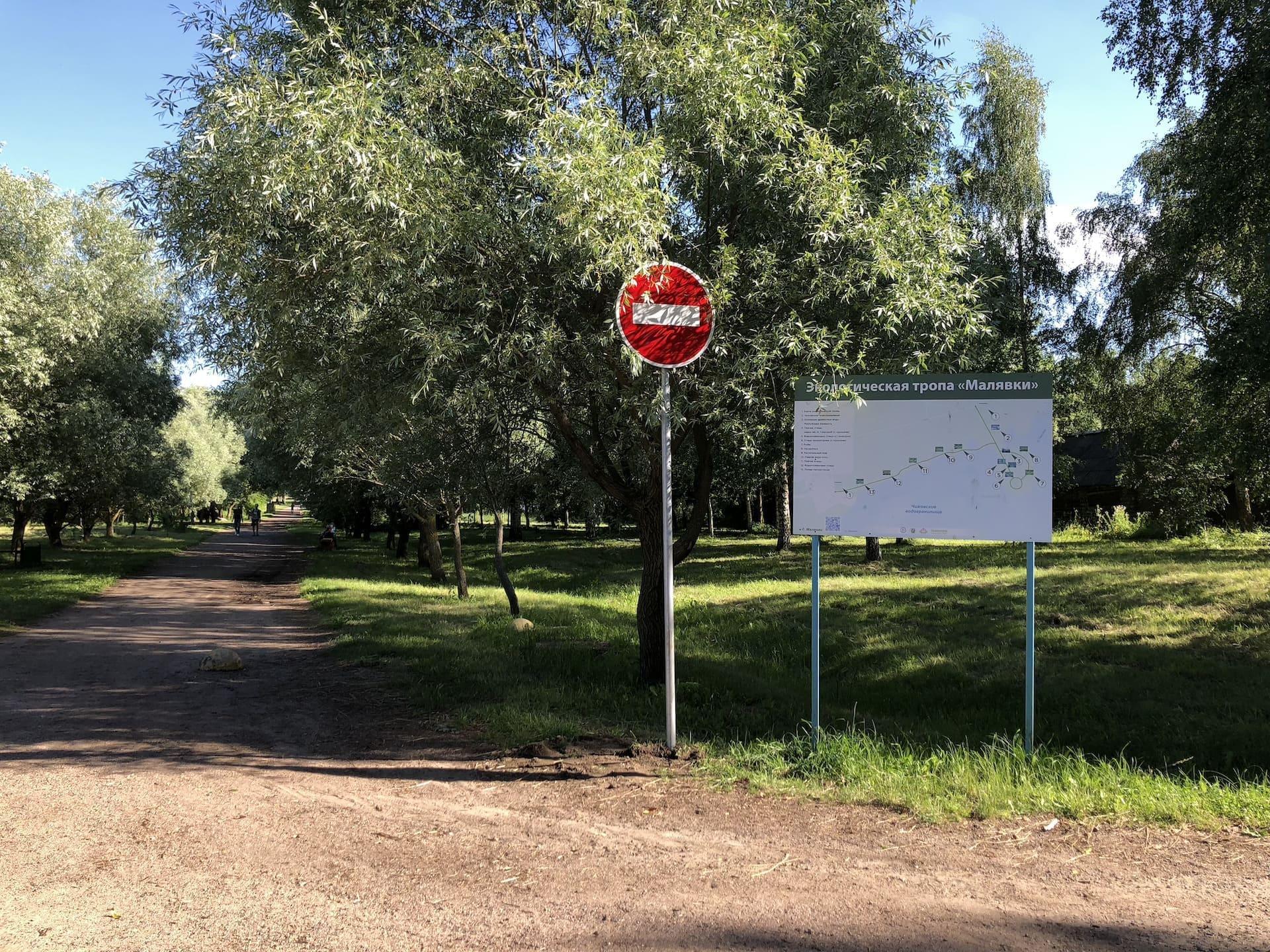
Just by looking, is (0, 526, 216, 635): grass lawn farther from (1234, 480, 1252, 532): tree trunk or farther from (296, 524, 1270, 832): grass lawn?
(1234, 480, 1252, 532): tree trunk

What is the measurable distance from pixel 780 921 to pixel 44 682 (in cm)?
929

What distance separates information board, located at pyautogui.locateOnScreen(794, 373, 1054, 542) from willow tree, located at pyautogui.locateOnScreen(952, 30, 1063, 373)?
1780 cm

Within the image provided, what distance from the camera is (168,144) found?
23.2 feet

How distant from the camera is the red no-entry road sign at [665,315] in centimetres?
636

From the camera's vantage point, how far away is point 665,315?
645 centimetres

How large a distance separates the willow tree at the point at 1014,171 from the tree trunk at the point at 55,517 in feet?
97.4

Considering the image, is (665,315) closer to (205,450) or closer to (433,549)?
(433,549)

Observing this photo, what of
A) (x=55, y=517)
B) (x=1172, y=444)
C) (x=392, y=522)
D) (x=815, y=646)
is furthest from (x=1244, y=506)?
(x=55, y=517)

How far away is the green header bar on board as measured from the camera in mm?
6305

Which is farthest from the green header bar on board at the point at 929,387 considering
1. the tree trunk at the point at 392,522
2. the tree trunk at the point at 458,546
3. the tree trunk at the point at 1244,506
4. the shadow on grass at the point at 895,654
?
the tree trunk at the point at 392,522

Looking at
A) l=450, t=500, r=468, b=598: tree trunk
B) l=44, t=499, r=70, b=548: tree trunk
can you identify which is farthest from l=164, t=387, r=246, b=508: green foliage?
l=450, t=500, r=468, b=598: tree trunk

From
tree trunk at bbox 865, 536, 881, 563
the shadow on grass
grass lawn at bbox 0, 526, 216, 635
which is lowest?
grass lawn at bbox 0, 526, 216, 635

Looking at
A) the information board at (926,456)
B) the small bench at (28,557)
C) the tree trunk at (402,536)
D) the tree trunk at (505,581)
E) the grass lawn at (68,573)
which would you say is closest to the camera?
the information board at (926,456)

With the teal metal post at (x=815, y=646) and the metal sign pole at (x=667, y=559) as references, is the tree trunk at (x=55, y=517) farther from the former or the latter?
the teal metal post at (x=815, y=646)
